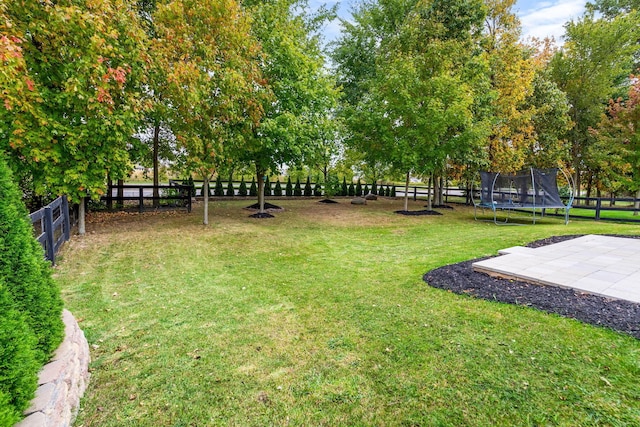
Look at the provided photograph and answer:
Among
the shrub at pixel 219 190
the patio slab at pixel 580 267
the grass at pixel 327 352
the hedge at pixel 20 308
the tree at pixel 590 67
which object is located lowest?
the grass at pixel 327 352

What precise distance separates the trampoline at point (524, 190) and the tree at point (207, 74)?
767 centimetres

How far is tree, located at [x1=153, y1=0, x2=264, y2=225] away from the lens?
Result: 288 inches

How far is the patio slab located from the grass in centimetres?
90

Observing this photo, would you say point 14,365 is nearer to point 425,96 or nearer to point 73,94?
point 73,94

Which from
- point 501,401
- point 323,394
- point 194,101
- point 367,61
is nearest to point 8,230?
point 323,394

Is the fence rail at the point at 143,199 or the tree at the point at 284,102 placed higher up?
the tree at the point at 284,102

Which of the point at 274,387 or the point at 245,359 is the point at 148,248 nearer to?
the point at 245,359

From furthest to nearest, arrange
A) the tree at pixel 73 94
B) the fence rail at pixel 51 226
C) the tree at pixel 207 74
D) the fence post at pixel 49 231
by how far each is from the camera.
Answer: the tree at pixel 207 74 < the tree at pixel 73 94 < the fence post at pixel 49 231 < the fence rail at pixel 51 226

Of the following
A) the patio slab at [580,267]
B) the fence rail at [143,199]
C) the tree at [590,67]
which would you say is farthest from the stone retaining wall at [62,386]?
the tree at [590,67]

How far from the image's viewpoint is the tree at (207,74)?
731 cm

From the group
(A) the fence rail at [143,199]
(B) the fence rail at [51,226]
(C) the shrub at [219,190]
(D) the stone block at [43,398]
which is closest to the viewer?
(D) the stone block at [43,398]

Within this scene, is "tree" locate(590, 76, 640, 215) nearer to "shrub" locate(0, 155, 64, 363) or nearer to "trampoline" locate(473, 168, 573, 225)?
"trampoline" locate(473, 168, 573, 225)

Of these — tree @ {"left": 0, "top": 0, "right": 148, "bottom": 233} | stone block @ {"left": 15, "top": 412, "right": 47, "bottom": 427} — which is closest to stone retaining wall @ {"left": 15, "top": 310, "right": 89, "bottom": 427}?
stone block @ {"left": 15, "top": 412, "right": 47, "bottom": 427}

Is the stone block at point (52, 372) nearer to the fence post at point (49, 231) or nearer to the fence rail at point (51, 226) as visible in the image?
the fence rail at point (51, 226)
